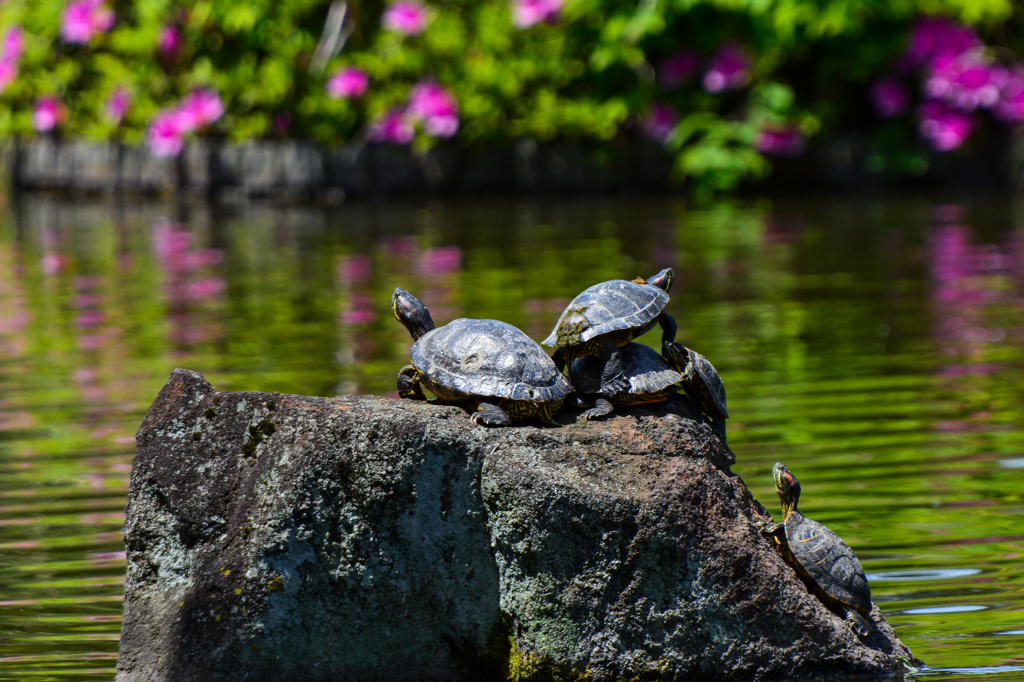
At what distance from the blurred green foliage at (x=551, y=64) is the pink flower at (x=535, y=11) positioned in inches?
6.9

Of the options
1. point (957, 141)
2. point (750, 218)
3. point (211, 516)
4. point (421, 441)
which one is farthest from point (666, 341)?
point (957, 141)

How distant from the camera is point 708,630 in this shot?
10.0ft

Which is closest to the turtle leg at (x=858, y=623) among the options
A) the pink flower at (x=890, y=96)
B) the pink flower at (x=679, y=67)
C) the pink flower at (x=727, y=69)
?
the pink flower at (x=727, y=69)

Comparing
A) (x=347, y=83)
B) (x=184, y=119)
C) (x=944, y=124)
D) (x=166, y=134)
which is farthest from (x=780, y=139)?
A: (x=166, y=134)

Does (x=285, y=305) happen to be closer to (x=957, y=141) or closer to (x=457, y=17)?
(x=457, y=17)

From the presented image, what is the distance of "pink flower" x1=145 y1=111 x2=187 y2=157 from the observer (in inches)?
606

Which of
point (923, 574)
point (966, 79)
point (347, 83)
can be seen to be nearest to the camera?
point (923, 574)

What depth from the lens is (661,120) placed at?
14305mm

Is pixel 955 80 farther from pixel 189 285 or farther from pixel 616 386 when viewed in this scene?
pixel 616 386

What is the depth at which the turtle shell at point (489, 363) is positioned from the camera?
324cm

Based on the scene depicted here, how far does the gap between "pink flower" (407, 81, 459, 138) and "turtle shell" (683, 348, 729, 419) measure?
37.2 ft

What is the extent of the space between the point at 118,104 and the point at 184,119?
148 centimetres

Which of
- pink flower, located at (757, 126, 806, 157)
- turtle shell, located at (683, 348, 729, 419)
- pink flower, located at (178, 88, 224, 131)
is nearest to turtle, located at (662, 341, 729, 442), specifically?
turtle shell, located at (683, 348, 729, 419)

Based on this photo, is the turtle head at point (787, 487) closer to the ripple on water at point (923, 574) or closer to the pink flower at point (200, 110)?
the ripple on water at point (923, 574)
